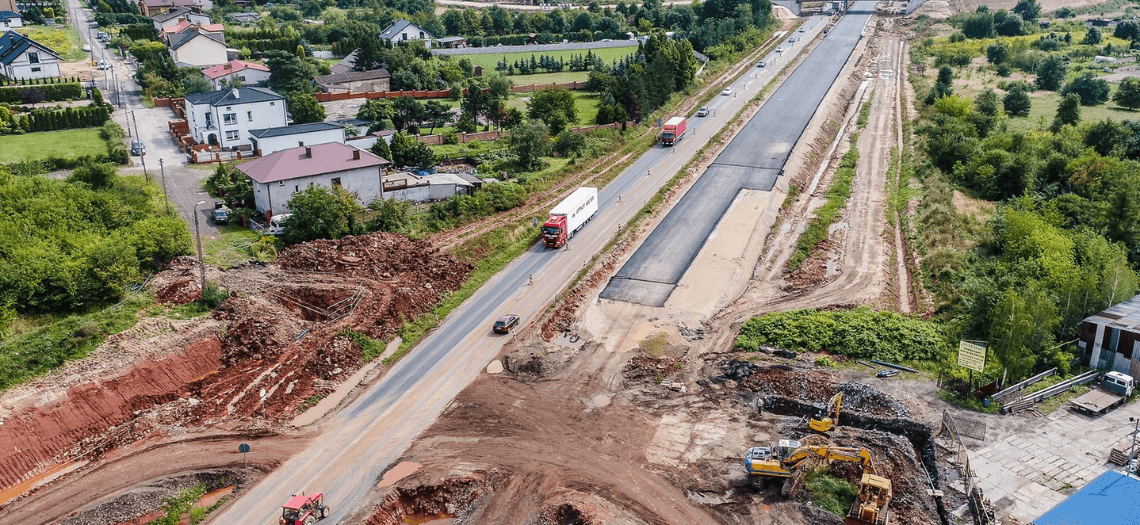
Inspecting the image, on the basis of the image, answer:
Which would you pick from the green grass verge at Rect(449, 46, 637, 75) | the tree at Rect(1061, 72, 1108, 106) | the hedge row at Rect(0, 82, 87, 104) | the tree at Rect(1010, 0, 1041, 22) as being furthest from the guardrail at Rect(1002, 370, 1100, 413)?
the tree at Rect(1010, 0, 1041, 22)

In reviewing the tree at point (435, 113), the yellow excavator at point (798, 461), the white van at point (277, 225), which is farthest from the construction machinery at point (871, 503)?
the tree at point (435, 113)

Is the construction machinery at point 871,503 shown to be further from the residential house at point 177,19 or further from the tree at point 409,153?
the residential house at point 177,19

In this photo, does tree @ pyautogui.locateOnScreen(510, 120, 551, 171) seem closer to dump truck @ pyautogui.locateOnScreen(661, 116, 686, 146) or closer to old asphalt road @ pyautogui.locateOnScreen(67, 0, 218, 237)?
dump truck @ pyautogui.locateOnScreen(661, 116, 686, 146)

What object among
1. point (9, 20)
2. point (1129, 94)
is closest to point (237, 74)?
point (9, 20)

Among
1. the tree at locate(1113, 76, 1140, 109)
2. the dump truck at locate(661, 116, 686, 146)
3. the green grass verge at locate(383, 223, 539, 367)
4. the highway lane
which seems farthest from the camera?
the tree at locate(1113, 76, 1140, 109)

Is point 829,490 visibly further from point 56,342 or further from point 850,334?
→ point 56,342

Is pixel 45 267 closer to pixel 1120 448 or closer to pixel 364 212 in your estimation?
pixel 364 212

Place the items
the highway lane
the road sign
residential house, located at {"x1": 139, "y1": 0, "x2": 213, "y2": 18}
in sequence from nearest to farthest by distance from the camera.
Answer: the road sign < the highway lane < residential house, located at {"x1": 139, "y1": 0, "x2": 213, "y2": 18}
